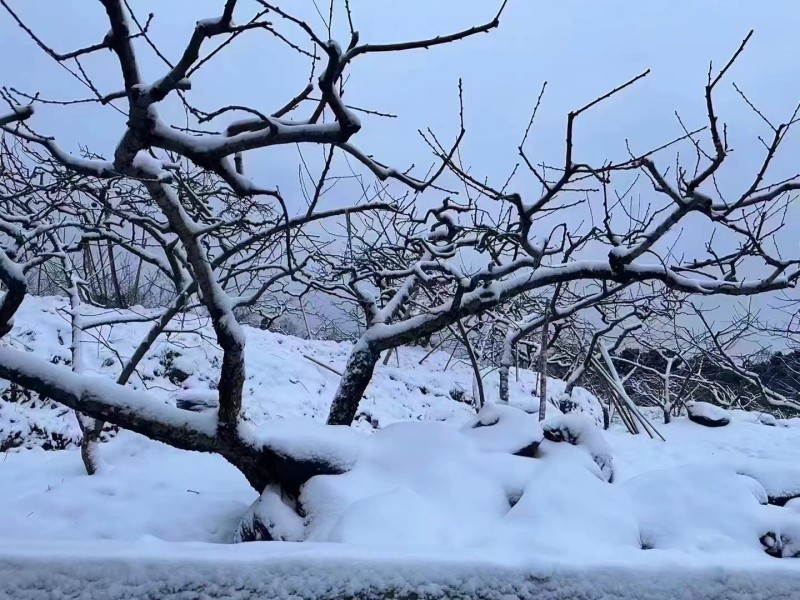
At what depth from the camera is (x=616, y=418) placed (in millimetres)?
10461

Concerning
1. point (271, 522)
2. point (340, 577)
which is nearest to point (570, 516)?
point (340, 577)

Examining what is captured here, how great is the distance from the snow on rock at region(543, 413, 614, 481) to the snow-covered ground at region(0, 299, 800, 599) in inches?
0.6

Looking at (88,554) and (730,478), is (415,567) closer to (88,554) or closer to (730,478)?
(88,554)

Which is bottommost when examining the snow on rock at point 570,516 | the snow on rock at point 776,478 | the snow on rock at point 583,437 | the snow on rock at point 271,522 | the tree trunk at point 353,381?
the snow on rock at point 271,522

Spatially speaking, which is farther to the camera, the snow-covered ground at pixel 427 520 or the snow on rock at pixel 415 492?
the snow on rock at pixel 415 492

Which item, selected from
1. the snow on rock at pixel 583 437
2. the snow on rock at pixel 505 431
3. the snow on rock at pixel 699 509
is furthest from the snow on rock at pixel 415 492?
the snow on rock at pixel 583 437

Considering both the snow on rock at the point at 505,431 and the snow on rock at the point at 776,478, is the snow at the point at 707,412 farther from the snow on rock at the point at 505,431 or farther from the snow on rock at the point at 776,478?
the snow on rock at the point at 505,431

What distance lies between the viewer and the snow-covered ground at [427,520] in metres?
1.63

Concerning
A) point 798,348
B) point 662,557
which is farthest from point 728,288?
point 798,348

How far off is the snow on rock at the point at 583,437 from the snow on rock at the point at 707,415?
4.30 m

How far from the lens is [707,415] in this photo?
7.57m

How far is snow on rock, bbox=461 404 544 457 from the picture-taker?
11.9 feet

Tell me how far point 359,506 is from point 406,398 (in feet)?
20.6

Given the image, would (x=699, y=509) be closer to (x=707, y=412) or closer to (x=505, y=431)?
(x=505, y=431)
